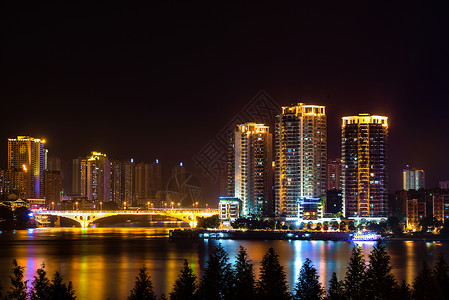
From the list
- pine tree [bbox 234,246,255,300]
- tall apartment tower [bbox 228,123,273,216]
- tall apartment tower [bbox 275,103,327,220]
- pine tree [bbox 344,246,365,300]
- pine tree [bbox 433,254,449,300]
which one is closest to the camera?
pine tree [bbox 234,246,255,300]

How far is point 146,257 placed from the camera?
156 ft

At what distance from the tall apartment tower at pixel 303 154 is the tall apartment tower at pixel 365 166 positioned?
2224mm

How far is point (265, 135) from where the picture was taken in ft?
258

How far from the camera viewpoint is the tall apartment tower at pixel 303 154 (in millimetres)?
70812

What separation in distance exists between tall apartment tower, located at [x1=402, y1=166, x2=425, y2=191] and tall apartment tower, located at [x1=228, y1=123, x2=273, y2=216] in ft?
81.3

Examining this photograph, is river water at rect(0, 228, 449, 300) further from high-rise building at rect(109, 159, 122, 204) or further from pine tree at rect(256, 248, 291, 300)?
high-rise building at rect(109, 159, 122, 204)

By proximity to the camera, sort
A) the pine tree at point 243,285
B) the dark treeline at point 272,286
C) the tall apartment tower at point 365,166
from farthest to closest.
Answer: the tall apartment tower at point 365,166 → the pine tree at point 243,285 → the dark treeline at point 272,286

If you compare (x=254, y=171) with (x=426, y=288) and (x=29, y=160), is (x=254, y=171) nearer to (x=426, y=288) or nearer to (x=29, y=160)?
(x=29, y=160)

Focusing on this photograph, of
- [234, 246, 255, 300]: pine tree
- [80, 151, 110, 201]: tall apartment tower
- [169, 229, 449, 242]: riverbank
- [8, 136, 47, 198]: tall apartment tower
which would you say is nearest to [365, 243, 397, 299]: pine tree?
[234, 246, 255, 300]: pine tree

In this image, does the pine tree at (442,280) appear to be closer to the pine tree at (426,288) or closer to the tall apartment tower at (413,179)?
the pine tree at (426,288)

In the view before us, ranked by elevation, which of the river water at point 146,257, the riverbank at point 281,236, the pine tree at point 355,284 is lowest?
the river water at point 146,257

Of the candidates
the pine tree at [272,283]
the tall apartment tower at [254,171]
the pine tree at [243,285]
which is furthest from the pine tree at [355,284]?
the tall apartment tower at [254,171]

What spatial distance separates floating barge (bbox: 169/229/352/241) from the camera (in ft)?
218

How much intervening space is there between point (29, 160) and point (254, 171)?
45621 mm
